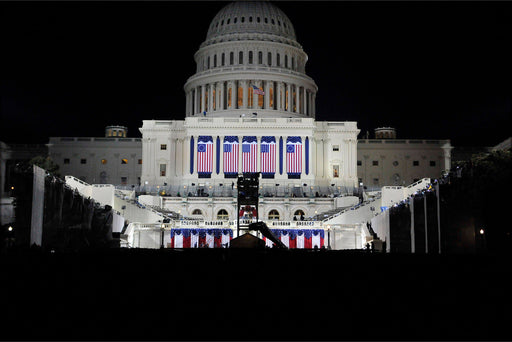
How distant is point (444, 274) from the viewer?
1972 centimetres

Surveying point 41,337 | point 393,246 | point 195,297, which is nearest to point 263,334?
point 195,297

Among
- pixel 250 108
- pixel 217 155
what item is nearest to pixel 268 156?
pixel 217 155

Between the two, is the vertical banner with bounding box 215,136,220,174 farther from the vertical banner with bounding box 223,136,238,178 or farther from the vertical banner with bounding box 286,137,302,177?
the vertical banner with bounding box 286,137,302,177

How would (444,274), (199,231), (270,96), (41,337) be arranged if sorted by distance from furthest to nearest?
(270,96) → (199,231) → (444,274) → (41,337)

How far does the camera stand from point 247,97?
137 m

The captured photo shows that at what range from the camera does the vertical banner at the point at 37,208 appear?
42.1 meters

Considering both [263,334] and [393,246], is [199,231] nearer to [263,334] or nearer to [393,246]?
[393,246]

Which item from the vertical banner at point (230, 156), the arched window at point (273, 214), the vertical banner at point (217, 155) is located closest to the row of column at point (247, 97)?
the vertical banner at point (230, 156)

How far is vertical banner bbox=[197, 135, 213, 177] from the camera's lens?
11738 centimetres

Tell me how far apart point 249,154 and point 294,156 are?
777cm

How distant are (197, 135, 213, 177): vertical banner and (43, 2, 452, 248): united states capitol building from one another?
6.7 inches

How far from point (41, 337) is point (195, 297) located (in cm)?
437

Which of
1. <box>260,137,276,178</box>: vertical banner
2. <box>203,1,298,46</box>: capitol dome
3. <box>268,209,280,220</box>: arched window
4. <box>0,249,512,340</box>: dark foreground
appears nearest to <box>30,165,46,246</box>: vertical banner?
<box>0,249,512,340</box>: dark foreground

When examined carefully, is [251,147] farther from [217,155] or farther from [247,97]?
[247,97]
